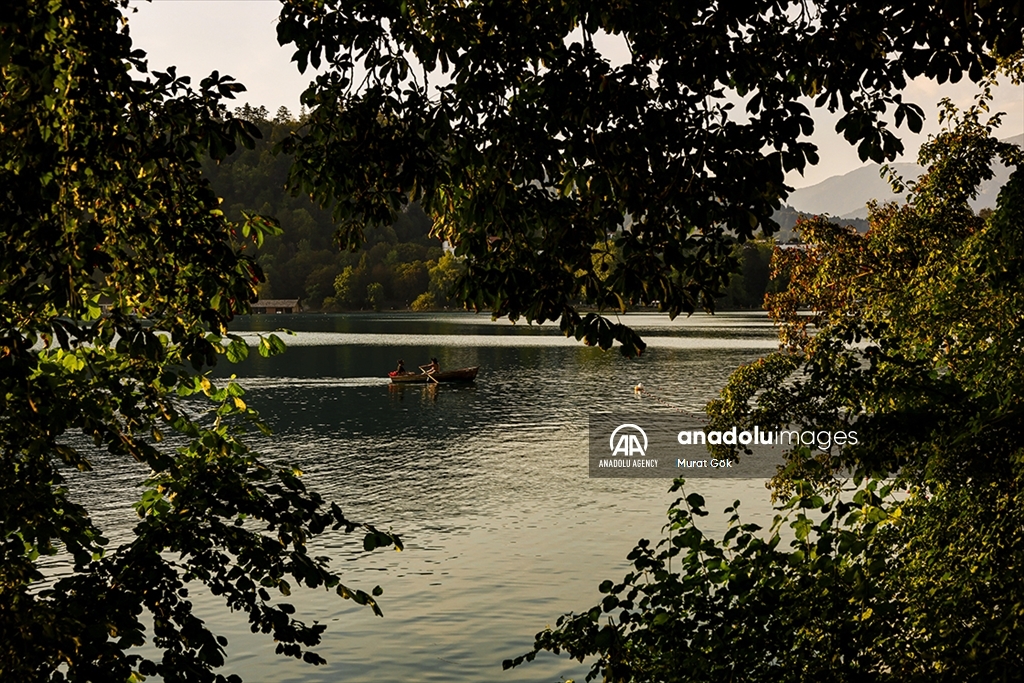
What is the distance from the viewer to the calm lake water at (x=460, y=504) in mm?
23891

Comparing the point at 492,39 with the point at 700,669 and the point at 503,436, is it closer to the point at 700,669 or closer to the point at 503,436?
the point at 700,669

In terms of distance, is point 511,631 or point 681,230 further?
point 511,631

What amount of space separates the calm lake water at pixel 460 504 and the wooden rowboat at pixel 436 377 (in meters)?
0.65

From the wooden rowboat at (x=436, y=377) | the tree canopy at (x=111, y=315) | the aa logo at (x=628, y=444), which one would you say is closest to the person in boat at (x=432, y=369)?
the wooden rowboat at (x=436, y=377)

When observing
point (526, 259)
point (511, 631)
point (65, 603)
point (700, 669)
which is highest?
point (526, 259)

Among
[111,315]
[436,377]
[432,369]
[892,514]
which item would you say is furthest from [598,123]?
[432,369]

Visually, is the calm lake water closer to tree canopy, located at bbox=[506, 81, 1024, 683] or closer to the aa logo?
the aa logo

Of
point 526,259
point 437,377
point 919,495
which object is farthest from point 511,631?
point 437,377

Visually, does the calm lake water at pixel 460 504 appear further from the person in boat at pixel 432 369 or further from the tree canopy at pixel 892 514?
the tree canopy at pixel 892 514

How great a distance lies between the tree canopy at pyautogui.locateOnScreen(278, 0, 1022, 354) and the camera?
20.2 ft

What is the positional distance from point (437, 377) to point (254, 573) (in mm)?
71563

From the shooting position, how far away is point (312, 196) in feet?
23.5

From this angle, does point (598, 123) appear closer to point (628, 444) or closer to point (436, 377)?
point (628, 444)

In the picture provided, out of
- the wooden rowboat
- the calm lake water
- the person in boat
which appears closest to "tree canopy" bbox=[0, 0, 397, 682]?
the calm lake water
